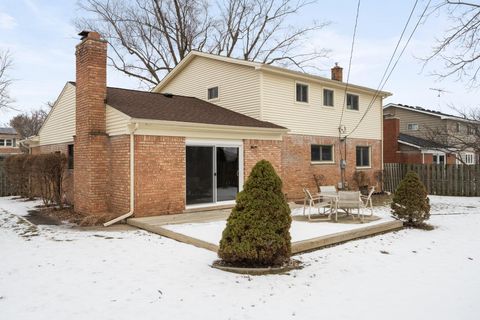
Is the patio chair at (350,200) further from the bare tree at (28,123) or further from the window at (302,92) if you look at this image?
the bare tree at (28,123)

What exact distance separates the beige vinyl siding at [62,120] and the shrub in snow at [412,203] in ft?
35.8

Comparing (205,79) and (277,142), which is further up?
(205,79)

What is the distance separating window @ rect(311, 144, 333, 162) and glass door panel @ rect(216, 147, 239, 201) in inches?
185

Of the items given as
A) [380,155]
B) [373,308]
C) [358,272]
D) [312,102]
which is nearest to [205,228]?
Result: [358,272]

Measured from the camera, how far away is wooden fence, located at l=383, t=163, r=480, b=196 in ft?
61.0

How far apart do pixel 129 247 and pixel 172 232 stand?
1.13 metres

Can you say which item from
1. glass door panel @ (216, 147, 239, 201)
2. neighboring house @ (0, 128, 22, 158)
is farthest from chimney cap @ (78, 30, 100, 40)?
neighboring house @ (0, 128, 22, 158)

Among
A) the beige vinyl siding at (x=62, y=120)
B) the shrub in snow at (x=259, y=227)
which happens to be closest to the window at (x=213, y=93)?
the beige vinyl siding at (x=62, y=120)

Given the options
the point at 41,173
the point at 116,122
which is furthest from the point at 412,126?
the point at 41,173

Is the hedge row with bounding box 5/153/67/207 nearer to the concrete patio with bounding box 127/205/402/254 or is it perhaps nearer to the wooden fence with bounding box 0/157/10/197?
the wooden fence with bounding box 0/157/10/197

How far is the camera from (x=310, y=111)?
15945 mm

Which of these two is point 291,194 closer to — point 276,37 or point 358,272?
point 358,272

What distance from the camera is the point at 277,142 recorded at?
1374cm

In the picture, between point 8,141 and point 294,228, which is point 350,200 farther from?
point 8,141
